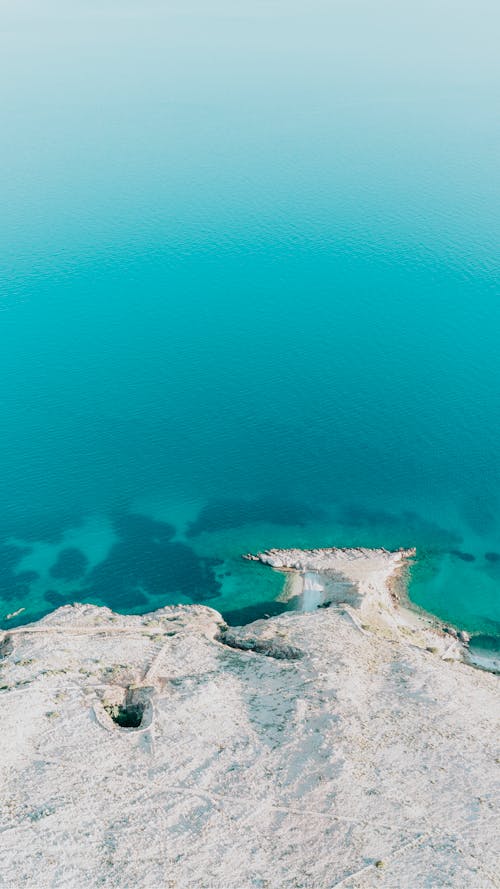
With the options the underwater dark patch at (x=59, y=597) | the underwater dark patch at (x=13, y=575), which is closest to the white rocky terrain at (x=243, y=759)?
the underwater dark patch at (x=59, y=597)

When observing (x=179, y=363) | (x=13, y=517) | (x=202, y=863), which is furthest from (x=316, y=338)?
(x=202, y=863)

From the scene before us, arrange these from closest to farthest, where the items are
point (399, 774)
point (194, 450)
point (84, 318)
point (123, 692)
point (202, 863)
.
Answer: point (202, 863), point (399, 774), point (123, 692), point (194, 450), point (84, 318)

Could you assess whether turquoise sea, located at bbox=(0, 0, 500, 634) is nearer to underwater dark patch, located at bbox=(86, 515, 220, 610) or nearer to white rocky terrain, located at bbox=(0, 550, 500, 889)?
underwater dark patch, located at bbox=(86, 515, 220, 610)

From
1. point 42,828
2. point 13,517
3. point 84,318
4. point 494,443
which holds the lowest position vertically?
point 42,828

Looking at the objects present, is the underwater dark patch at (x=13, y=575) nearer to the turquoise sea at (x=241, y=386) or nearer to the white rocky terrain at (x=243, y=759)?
the turquoise sea at (x=241, y=386)

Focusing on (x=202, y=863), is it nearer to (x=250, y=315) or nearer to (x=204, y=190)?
(x=250, y=315)

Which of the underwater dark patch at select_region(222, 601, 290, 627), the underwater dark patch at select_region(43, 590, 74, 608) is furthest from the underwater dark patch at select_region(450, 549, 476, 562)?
the underwater dark patch at select_region(43, 590, 74, 608)
